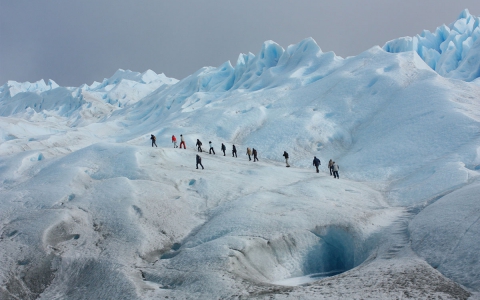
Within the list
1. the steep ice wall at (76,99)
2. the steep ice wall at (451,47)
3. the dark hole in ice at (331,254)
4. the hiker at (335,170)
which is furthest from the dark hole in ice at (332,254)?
the steep ice wall at (76,99)

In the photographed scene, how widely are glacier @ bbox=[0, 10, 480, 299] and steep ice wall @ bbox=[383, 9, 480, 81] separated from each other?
88.7 feet

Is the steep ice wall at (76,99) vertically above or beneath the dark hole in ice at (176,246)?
above

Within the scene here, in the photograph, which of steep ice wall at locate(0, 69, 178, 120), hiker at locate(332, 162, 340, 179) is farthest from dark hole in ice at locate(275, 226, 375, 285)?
steep ice wall at locate(0, 69, 178, 120)

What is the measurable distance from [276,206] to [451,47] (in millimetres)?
69439

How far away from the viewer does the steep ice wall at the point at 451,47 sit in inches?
2189

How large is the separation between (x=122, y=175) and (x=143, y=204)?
4445 mm

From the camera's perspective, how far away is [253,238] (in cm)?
1140

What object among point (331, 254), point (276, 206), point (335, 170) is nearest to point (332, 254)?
point (331, 254)

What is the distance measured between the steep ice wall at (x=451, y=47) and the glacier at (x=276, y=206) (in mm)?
27033

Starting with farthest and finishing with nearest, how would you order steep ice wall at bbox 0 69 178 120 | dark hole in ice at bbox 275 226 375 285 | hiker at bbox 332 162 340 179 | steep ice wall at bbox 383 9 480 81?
steep ice wall at bbox 0 69 178 120 < steep ice wall at bbox 383 9 480 81 < hiker at bbox 332 162 340 179 < dark hole in ice at bbox 275 226 375 285

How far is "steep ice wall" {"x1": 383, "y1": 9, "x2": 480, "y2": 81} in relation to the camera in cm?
5559

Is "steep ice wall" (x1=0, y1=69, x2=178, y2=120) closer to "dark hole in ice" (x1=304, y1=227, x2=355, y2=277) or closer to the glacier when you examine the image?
the glacier

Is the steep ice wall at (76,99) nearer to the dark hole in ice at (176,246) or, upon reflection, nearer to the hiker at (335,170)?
the hiker at (335,170)

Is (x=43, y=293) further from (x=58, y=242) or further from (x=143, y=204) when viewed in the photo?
(x=143, y=204)
